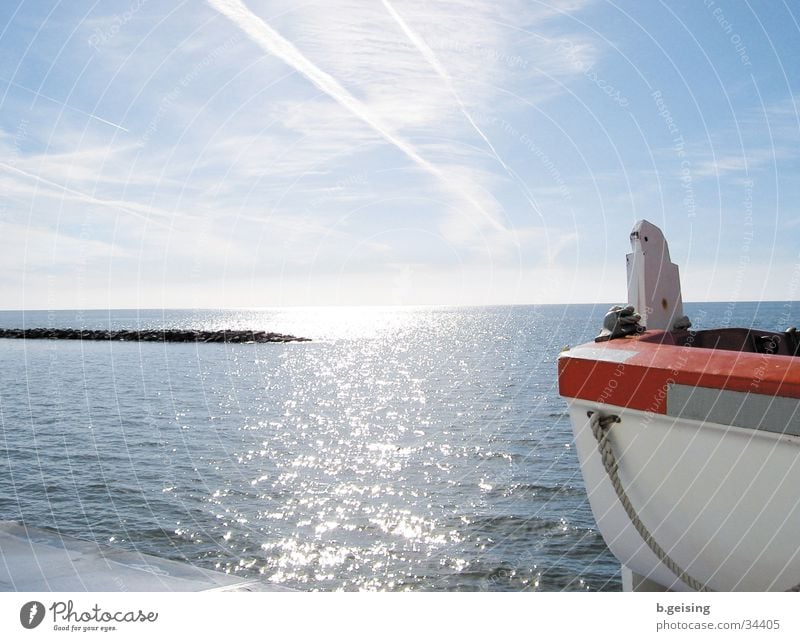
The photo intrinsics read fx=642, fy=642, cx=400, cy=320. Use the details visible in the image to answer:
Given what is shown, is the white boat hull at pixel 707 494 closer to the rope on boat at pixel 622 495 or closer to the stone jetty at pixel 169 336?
the rope on boat at pixel 622 495

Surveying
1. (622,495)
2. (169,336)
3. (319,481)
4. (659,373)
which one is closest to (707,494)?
(622,495)

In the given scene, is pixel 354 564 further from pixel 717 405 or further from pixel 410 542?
pixel 717 405

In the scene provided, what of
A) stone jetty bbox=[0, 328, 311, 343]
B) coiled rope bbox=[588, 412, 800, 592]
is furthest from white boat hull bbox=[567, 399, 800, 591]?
stone jetty bbox=[0, 328, 311, 343]

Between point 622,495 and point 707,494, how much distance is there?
1.92ft

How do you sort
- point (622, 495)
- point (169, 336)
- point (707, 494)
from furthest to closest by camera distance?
point (169, 336) < point (622, 495) < point (707, 494)

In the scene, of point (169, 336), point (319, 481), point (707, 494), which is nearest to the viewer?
point (707, 494)

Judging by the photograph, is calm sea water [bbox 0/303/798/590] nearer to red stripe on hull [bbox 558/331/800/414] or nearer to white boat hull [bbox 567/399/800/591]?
white boat hull [bbox 567/399/800/591]

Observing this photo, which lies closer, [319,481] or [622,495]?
[622,495]

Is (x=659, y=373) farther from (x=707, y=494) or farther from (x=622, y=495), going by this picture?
(x=622, y=495)

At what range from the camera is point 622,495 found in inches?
172

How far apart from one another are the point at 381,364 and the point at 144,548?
49.4 meters

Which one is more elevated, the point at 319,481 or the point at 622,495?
the point at 622,495

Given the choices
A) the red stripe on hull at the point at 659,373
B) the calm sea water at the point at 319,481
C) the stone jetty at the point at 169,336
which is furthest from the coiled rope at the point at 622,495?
the stone jetty at the point at 169,336

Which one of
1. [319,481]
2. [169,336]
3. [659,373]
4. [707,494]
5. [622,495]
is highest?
[659,373]
